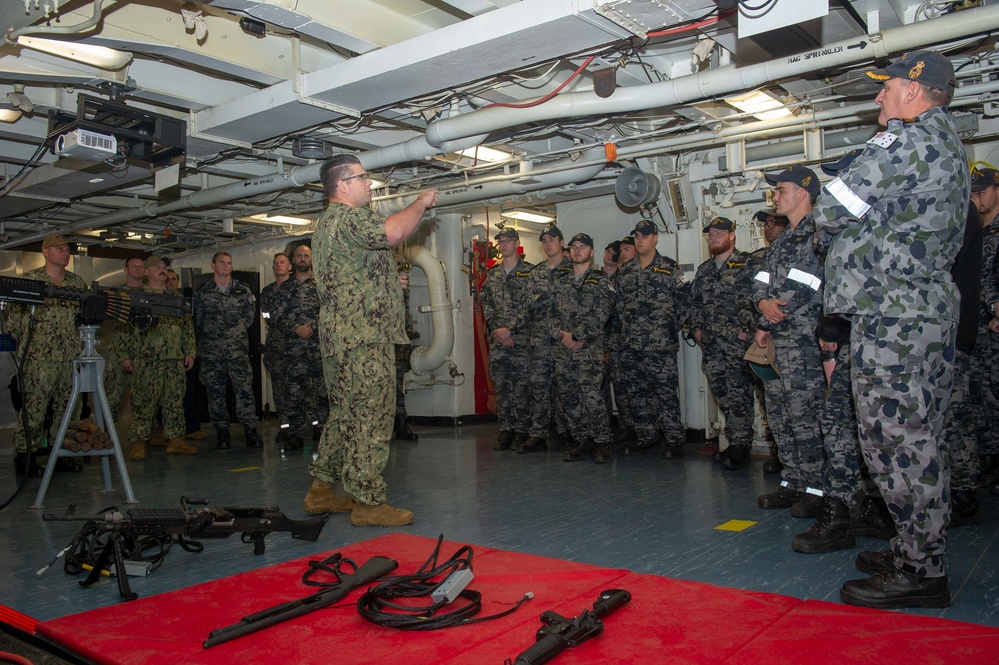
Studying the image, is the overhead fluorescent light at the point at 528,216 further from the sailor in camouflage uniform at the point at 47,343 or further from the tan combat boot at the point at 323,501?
the tan combat boot at the point at 323,501

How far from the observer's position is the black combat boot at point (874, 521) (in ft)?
11.2

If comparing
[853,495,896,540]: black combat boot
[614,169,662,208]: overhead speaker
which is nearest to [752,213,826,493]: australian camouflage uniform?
[853,495,896,540]: black combat boot

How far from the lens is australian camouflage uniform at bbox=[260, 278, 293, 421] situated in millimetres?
7824

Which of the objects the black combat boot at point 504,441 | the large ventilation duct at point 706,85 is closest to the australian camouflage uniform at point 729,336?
the large ventilation duct at point 706,85

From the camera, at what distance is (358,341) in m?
3.83

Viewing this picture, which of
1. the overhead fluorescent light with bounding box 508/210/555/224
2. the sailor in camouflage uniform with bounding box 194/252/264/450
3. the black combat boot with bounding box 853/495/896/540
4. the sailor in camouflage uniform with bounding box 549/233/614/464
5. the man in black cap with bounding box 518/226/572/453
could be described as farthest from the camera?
the overhead fluorescent light with bounding box 508/210/555/224

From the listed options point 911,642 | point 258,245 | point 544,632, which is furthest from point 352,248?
point 258,245

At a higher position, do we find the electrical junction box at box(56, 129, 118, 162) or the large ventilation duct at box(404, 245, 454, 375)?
the electrical junction box at box(56, 129, 118, 162)

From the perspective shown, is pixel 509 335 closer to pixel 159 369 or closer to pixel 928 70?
pixel 159 369

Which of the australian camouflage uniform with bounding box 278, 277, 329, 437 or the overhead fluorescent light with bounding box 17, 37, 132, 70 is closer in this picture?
the overhead fluorescent light with bounding box 17, 37, 132, 70

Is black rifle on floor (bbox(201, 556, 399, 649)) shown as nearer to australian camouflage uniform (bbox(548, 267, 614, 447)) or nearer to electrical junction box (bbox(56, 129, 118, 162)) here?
australian camouflage uniform (bbox(548, 267, 614, 447))

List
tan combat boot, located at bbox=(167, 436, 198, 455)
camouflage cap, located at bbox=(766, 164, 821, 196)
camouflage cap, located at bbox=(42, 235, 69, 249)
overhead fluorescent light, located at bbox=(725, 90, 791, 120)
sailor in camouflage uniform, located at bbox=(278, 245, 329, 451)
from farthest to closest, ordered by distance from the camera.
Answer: sailor in camouflage uniform, located at bbox=(278, 245, 329, 451) → tan combat boot, located at bbox=(167, 436, 198, 455) → camouflage cap, located at bbox=(42, 235, 69, 249) → overhead fluorescent light, located at bbox=(725, 90, 791, 120) → camouflage cap, located at bbox=(766, 164, 821, 196)

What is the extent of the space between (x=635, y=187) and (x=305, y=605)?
17.9ft

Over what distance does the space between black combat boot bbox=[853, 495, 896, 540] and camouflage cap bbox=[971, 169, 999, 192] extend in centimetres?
211
